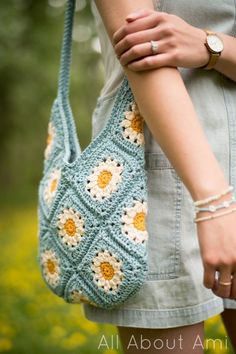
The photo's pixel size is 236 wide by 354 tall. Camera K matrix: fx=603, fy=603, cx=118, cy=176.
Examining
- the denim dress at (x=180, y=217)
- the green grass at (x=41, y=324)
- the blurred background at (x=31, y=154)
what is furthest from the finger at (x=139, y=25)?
the green grass at (x=41, y=324)

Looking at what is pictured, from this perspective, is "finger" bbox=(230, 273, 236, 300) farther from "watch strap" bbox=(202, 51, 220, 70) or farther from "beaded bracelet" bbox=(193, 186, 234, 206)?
"watch strap" bbox=(202, 51, 220, 70)

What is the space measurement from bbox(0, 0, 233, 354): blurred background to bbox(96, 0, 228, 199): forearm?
4.56 ft

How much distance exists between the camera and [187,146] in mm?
1111

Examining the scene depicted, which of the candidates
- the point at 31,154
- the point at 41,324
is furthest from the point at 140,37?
the point at 31,154

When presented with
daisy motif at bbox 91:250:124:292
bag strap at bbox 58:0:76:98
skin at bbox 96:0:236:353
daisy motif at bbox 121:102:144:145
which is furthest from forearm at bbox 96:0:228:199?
bag strap at bbox 58:0:76:98

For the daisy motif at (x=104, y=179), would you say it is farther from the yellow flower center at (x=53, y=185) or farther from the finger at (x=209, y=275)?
the finger at (x=209, y=275)

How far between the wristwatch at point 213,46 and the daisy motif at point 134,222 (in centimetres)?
35

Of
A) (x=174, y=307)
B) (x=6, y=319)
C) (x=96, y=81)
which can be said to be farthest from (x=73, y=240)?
(x=96, y=81)

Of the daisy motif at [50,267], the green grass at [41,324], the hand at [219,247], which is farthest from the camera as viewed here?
the green grass at [41,324]

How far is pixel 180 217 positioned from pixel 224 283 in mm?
241

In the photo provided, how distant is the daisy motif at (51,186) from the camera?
1424 mm

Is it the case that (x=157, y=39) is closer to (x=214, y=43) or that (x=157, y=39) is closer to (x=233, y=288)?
(x=214, y=43)

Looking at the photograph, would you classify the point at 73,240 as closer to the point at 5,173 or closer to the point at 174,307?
the point at 174,307

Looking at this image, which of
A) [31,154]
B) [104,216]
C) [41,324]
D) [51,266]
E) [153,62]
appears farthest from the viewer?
[31,154]
